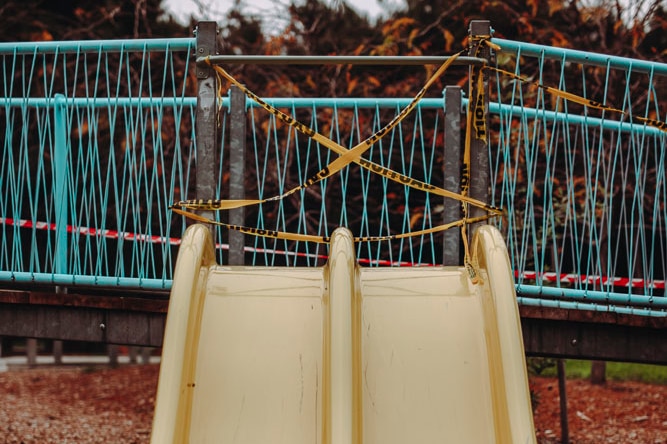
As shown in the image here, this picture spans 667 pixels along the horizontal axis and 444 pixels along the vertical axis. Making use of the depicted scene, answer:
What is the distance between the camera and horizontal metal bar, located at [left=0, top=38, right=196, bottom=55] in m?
4.80

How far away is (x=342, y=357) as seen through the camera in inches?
123

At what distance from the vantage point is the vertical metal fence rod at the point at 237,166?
4.59 meters

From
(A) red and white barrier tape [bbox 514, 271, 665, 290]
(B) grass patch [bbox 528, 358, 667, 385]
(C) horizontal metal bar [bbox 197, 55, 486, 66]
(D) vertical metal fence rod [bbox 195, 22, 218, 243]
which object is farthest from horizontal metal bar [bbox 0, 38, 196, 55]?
(B) grass patch [bbox 528, 358, 667, 385]

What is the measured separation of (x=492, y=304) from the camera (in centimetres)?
343

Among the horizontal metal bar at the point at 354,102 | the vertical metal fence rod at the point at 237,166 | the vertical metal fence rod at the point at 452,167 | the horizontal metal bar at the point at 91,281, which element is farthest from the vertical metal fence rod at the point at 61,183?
the vertical metal fence rod at the point at 452,167

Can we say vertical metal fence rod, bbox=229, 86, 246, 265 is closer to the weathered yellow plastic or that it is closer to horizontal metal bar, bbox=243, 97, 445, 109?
horizontal metal bar, bbox=243, 97, 445, 109

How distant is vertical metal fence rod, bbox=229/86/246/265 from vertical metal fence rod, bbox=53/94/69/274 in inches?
44.4

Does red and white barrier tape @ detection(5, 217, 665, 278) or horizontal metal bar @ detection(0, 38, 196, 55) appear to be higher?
Result: horizontal metal bar @ detection(0, 38, 196, 55)

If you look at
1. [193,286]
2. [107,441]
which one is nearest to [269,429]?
[193,286]

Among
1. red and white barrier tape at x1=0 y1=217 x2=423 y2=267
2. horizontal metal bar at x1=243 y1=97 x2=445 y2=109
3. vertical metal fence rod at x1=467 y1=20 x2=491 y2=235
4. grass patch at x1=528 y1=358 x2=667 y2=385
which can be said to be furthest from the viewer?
grass patch at x1=528 y1=358 x2=667 y2=385

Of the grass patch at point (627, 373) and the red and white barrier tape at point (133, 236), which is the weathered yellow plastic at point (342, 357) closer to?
the red and white barrier tape at point (133, 236)

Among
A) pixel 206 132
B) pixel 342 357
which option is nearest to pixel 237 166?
pixel 206 132

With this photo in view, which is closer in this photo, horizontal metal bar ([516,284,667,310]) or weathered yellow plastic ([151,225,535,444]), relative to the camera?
weathered yellow plastic ([151,225,535,444])

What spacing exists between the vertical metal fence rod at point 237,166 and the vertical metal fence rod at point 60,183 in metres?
1.13
